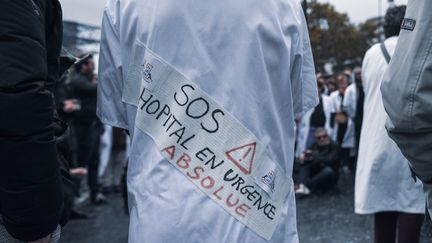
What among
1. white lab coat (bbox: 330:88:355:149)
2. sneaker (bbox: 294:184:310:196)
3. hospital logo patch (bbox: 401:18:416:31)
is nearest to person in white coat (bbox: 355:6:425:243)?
hospital logo patch (bbox: 401:18:416:31)

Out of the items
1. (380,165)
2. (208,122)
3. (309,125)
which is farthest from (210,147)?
(309,125)

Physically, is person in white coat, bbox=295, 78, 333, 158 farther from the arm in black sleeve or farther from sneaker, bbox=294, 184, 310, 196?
the arm in black sleeve

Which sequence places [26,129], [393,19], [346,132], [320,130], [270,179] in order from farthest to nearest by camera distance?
[346,132] → [320,130] → [393,19] → [270,179] → [26,129]

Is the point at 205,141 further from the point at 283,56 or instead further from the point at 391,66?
the point at 391,66

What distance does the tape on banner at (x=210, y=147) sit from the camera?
5.16 ft

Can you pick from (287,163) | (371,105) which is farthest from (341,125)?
(287,163)

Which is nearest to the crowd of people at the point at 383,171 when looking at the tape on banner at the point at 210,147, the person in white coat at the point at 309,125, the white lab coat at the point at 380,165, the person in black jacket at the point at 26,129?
the white lab coat at the point at 380,165

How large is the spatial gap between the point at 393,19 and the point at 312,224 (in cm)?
261

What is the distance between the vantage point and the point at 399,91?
1.49 meters

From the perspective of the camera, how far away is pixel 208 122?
1.59 metres

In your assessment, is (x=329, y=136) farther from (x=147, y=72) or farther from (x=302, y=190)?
(x=147, y=72)

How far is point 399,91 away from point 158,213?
73 cm

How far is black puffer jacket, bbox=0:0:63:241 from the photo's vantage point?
136cm

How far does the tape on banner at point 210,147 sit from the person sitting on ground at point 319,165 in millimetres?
5791
